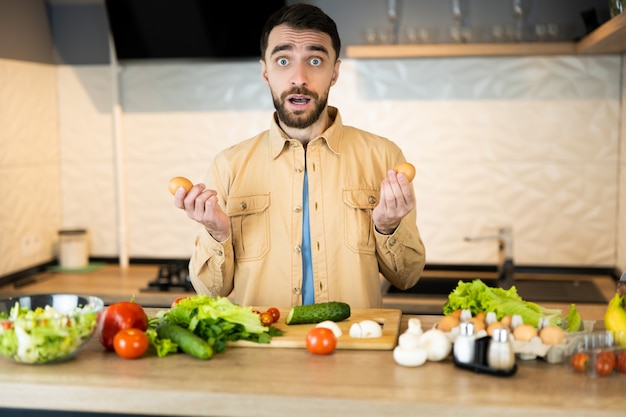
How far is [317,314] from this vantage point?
80.7 inches

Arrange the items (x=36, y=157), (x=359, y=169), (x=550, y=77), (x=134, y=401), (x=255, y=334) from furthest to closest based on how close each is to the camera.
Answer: (x=36, y=157) < (x=550, y=77) < (x=359, y=169) < (x=255, y=334) < (x=134, y=401)

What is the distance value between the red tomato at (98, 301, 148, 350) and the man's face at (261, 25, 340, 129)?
808 mm

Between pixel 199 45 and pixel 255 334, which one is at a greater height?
pixel 199 45

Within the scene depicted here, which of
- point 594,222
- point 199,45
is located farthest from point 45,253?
point 594,222

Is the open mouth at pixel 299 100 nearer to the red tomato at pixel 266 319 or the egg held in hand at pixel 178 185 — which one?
the egg held in hand at pixel 178 185

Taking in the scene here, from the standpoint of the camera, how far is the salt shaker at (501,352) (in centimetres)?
167

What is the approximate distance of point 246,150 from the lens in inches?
101

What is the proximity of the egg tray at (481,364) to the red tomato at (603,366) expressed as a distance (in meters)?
0.17

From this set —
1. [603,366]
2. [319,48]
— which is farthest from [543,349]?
[319,48]

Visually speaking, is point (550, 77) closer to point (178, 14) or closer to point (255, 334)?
point (178, 14)

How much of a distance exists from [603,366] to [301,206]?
1076 mm

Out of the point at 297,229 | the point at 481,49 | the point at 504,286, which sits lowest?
the point at 504,286

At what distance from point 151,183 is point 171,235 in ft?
0.93

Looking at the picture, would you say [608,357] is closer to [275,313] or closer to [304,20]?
[275,313]
